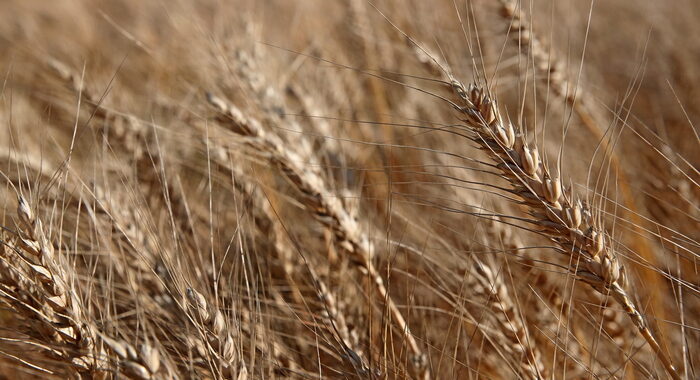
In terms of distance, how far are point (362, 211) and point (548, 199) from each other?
72 cm

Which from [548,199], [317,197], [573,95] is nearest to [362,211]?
[317,197]

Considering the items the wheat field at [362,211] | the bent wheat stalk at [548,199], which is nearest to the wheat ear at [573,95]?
the wheat field at [362,211]

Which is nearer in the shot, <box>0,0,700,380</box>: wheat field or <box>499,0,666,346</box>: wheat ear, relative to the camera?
<box>0,0,700,380</box>: wheat field

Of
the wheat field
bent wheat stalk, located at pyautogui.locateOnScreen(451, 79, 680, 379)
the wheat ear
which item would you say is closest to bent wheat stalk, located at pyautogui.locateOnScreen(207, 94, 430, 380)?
the wheat field

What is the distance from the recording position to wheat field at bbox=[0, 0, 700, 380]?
2.52 feet

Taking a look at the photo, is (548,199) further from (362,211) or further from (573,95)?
(362,211)

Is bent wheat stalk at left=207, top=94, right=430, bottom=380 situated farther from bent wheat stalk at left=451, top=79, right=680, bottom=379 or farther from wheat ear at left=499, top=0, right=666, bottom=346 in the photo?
wheat ear at left=499, top=0, right=666, bottom=346

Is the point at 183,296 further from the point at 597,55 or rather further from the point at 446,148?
the point at 597,55

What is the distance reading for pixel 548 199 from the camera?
28.2 inches

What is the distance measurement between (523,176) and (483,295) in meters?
0.37

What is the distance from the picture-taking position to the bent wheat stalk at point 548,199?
714mm

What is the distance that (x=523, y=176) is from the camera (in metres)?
0.72

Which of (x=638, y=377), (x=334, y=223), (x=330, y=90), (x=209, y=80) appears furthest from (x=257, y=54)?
(x=638, y=377)

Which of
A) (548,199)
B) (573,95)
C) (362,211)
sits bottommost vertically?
(362,211)
